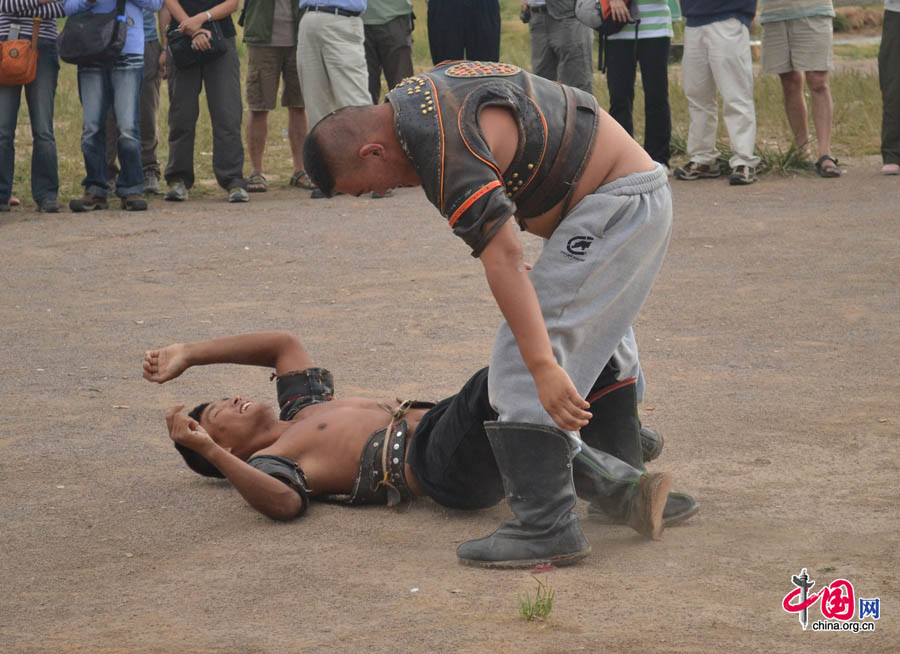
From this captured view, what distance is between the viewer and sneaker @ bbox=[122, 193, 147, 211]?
28.8 feet

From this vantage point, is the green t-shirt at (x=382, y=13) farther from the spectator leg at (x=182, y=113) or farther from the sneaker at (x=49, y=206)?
the sneaker at (x=49, y=206)

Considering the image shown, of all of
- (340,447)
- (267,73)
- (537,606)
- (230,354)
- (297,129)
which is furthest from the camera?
(297,129)

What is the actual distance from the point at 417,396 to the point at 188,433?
4.20 feet

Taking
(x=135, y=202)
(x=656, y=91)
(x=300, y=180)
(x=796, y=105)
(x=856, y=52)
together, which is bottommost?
(x=856, y=52)

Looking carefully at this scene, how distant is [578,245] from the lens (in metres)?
3.20

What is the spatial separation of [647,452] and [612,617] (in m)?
1.17

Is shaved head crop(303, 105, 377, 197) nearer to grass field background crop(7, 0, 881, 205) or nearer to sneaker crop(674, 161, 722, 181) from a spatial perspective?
sneaker crop(674, 161, 722, 181)

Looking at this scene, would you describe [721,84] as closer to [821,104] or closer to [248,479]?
[821,104]

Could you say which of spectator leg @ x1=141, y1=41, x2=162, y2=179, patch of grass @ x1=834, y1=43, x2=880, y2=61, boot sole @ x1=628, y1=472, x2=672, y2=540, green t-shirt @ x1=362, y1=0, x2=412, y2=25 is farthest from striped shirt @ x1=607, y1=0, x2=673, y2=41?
patch of grass @ x1=834, y1=43, x2=880, y2=61

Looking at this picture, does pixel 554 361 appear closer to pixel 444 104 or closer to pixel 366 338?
pixel 444 104

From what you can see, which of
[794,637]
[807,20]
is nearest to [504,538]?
[794,637]

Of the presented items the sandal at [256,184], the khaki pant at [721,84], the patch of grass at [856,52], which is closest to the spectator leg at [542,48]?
the khaki pant at [721,84]

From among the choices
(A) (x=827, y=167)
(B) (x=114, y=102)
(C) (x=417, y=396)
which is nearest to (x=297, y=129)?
(B) (x=114, y=102)

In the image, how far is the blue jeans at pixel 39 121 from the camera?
8.38 metres
